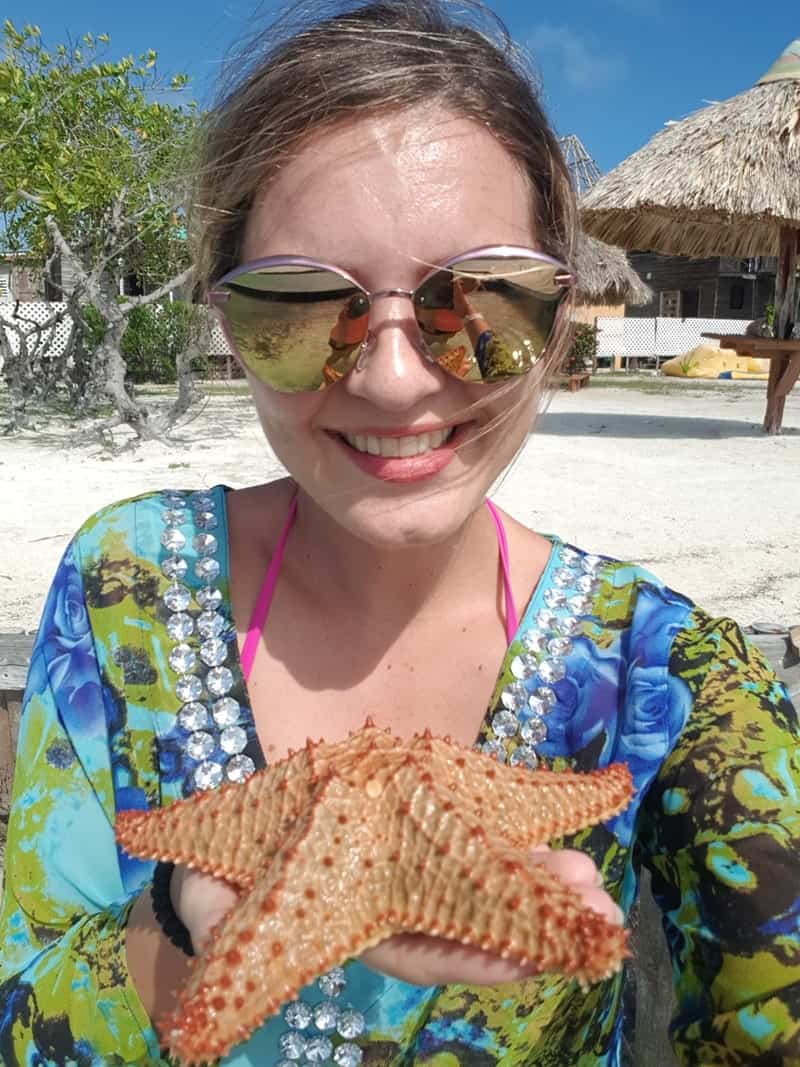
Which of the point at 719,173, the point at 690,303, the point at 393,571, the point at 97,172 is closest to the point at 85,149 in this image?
the point at 97,172

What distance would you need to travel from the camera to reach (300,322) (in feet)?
5.11

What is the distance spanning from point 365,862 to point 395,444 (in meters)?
0.71

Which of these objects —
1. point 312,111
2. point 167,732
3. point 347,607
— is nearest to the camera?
point 312,111

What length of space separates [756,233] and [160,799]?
19345 millimetres

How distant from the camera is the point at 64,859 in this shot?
5.30ft

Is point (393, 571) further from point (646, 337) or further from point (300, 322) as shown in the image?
point (646, 337)

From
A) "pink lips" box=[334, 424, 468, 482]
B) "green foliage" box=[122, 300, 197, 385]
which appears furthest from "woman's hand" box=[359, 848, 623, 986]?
"green foliage" box=[122, 300, 197, 385]

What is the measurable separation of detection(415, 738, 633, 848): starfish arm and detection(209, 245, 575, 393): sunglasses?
0.67 metres

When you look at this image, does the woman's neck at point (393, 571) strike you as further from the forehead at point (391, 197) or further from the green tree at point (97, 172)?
the green tree at point (97, 172)

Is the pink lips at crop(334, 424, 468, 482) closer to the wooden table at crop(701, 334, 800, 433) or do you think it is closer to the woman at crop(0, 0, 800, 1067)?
the woman at crop(0, 0, 800, 1067)

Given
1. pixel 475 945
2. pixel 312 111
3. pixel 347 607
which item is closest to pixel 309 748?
pixel 475 945

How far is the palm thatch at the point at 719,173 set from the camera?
1475cm

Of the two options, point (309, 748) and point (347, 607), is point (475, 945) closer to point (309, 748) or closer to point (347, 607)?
point (309, 748)

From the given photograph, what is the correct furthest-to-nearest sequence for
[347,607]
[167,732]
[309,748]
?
1. [347,607]
2. [167,732]
3. [309,748]
